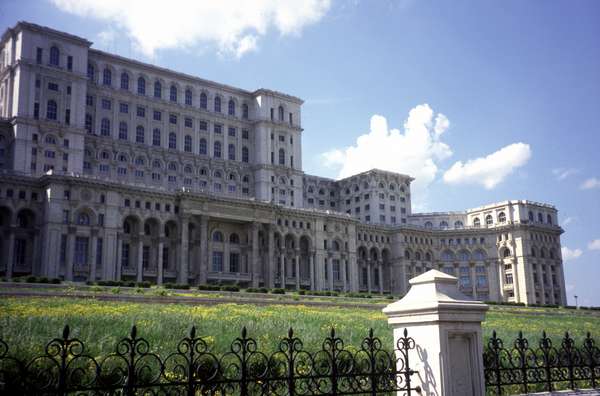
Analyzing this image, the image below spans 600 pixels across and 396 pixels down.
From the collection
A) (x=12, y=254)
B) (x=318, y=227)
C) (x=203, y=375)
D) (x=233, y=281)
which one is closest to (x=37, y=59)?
(x=12, y=254)

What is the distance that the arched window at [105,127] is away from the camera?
8719cm

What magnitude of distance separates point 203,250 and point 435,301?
71.3 metres

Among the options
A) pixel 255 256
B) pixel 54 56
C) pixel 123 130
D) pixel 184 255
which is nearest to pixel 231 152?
pixel 123 130

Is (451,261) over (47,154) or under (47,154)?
under

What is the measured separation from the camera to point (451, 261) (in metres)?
116

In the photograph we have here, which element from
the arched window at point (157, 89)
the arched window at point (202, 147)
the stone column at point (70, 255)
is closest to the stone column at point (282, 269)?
the arched window at point (202, 147)

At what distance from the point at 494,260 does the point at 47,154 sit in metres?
83.9

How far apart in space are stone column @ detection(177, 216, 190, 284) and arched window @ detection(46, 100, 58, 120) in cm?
2330

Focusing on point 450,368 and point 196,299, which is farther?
point 196,299

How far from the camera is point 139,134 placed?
91312 mm

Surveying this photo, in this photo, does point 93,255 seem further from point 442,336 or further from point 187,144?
point 442,336

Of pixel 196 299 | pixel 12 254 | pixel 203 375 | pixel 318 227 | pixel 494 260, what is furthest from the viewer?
pixel 494 260

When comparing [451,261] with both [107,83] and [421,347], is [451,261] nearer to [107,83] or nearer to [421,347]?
[107,83]

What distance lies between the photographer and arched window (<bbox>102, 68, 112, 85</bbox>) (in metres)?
88.9
